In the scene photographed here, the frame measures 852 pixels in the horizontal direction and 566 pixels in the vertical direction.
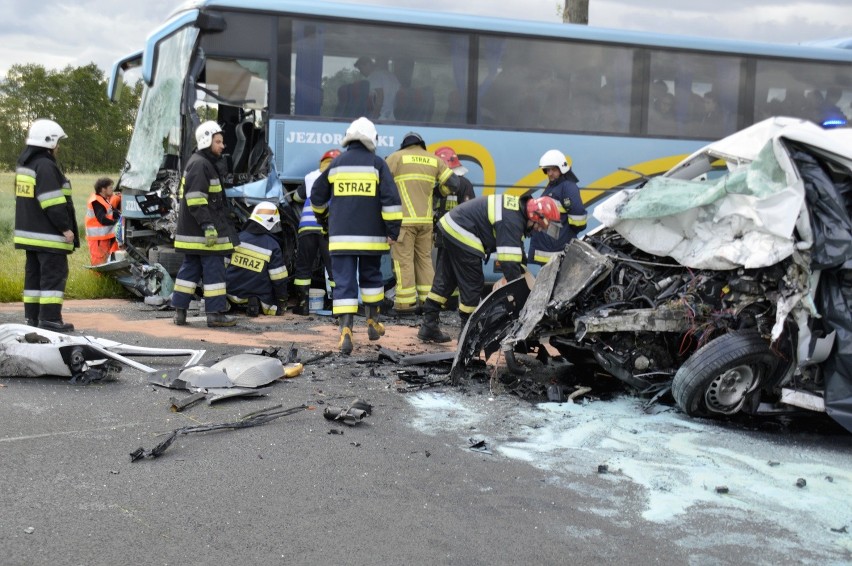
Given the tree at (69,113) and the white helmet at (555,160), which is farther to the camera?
the tree at (69,113)

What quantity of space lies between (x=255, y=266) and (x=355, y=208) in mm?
2101

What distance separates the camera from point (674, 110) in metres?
11.3

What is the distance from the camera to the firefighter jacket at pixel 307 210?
9.45 m

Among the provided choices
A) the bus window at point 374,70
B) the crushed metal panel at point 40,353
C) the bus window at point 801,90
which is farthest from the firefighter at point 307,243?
the bus window at point 801,90

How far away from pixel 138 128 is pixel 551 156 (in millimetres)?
4863

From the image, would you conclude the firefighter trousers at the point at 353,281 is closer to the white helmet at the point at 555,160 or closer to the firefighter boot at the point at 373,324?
the firefighter boot at the point at 373,324

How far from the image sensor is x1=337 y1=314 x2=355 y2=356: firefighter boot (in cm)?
733

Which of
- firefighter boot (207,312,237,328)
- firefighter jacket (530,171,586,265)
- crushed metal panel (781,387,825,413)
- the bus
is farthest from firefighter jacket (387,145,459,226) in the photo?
crushed metal panel (781,387,825,413)

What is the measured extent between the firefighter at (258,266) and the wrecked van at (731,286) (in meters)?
4.05

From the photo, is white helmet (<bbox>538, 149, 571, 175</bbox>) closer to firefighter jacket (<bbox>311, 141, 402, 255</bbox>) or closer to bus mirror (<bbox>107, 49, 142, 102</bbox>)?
firefighter jacket (<bbox>311, 141, 402, 255</bbox>)

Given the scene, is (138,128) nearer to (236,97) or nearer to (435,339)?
(236,97)

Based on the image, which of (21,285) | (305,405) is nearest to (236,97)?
(21,285)

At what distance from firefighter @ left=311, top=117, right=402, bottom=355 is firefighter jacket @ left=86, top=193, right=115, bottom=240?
5.03 metres

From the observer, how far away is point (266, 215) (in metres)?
9.27
